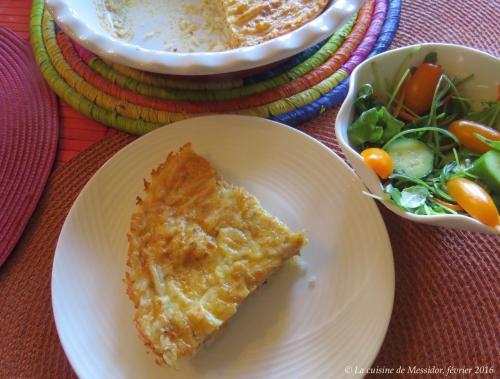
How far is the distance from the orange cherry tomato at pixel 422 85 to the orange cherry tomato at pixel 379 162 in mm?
227


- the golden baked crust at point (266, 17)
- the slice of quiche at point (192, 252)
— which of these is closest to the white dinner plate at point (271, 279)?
the slice of quiche at point (192, 252)

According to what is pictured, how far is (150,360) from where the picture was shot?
110 cm

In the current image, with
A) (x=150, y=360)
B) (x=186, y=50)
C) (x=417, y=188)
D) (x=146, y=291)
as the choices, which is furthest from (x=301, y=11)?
(x=150, y=360)

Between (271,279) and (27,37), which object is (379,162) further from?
(27,37)

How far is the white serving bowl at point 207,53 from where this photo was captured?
4.15 ft

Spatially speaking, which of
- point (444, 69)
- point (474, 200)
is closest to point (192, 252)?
point (474, 200)

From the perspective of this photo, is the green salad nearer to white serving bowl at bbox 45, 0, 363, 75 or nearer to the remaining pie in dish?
white serving bowl at bbox 45, 0, 363, 75

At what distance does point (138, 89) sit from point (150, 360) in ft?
2.60

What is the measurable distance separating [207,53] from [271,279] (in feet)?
2.00

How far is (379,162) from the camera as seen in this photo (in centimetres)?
109

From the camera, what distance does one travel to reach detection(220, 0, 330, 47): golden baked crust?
1.57 meters

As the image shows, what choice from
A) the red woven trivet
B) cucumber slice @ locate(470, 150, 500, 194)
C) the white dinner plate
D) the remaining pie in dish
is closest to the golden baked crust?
the remaining pie in dish

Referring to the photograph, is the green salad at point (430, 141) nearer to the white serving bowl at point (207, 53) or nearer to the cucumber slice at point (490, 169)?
the cucumber slice at point (490, 169)

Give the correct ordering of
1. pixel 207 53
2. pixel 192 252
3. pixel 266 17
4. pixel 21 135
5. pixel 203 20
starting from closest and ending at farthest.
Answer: pixel 192 252 → pixel 207 53 → pixel 21 135 → pixel 266 17 → pixel 203 20
